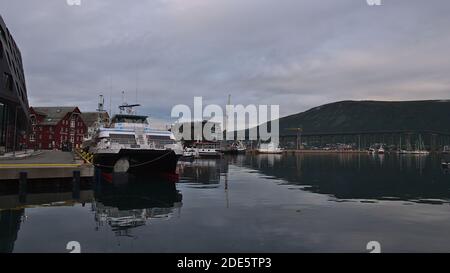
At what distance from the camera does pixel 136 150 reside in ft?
120

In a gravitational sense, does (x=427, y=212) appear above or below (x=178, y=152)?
below

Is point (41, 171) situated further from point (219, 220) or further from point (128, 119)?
point (128, 119)

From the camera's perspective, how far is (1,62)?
1759 inches

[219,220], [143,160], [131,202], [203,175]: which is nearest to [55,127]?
[203,175]

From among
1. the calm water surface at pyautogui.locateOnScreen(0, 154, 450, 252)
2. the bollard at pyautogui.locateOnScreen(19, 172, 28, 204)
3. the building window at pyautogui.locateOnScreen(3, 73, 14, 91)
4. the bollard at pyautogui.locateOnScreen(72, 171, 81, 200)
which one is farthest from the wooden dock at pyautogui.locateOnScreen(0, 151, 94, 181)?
Result: the building window at pyautogui.locateOnScreen(3, 73, 14, 91)

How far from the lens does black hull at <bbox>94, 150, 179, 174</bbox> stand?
37.1 m

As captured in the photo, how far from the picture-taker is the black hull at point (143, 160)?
122 feet

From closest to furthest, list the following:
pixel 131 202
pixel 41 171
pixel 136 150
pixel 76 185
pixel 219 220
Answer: pixel 219 220
pixel 131 202
pixel 41 171
pixel 76 185
pixel 136 150

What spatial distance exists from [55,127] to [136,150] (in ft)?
279

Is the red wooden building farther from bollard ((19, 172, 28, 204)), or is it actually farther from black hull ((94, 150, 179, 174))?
bollard ((19, 172, 28, 204))
